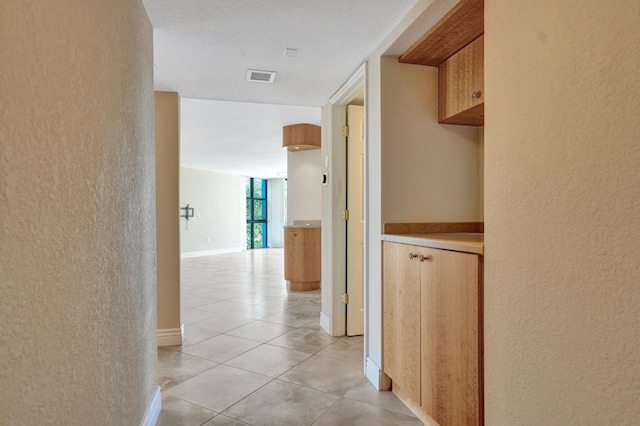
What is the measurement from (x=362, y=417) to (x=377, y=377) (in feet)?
1.20

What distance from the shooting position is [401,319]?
2.01 m

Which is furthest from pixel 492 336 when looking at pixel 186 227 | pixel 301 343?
pixel 186 227

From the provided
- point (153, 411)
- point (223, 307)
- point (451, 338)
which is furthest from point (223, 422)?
point (223, 307)

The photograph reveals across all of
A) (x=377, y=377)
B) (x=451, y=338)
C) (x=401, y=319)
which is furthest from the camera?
(x=377, y=377)

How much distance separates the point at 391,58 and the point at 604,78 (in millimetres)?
1523

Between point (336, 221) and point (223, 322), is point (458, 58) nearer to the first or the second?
point (336, 221)

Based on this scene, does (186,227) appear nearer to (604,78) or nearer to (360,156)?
(360,156)

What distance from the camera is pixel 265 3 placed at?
1783 millimetres

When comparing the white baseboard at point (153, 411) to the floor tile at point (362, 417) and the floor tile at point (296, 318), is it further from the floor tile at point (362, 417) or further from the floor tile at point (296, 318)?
the floor tile at point (296, 318)

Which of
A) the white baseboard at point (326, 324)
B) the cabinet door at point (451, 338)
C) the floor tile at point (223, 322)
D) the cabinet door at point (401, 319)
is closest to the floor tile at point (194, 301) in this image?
the floor tile at point (223, 322)

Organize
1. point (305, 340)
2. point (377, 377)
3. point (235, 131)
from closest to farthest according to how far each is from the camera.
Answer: point (377, 377)
point (305, 340)
point (235, 131)

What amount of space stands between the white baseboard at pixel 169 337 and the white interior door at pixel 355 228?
1.40m

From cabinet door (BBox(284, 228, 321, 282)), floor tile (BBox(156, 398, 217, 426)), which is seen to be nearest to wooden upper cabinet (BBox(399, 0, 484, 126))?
floor tile (BBox(156, 398, 217, 426))

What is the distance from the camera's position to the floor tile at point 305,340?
2.97 m
